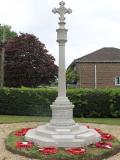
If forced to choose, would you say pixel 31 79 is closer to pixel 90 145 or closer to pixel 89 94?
pixel 89 94

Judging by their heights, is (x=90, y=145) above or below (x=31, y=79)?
below

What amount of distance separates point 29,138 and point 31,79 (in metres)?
32.7

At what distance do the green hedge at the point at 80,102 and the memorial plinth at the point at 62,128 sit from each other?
9686 mm

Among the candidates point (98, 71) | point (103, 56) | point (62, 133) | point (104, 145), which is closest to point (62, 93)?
point (62, 133)

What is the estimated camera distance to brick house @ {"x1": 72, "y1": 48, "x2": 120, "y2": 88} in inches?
1971

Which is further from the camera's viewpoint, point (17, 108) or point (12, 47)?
point (12, 47)

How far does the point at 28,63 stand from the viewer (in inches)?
1804

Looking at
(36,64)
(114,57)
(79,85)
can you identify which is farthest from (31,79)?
(114,57)

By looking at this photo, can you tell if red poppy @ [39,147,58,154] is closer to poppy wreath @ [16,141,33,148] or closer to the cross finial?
poppy wreath @ [16,141,33,148]

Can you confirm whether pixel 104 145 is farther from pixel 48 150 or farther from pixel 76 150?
pixel 48 150

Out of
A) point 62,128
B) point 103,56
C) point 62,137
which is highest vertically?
point 103,56

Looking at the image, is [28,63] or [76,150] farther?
[28,63]

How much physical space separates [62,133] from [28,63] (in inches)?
1332

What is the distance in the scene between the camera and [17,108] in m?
23.9
